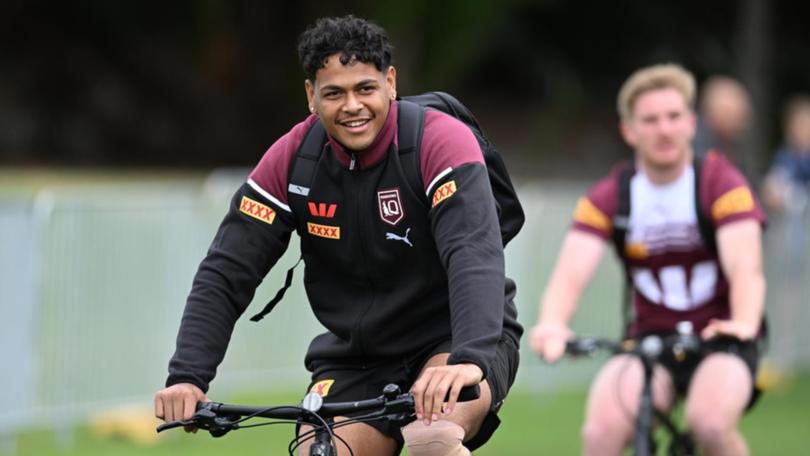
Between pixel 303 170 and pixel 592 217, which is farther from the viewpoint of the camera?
pixel 592 217

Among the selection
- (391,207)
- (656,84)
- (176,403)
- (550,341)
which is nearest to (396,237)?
(391,207)

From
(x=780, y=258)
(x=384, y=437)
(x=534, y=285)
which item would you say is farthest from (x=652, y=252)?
(x=780, y=258)

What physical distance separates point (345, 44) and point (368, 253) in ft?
2.18

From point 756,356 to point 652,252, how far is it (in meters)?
0.64

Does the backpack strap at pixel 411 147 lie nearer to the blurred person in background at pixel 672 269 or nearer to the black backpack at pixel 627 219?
the blurred person in background at pixel 672 269

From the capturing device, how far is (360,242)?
4.99m

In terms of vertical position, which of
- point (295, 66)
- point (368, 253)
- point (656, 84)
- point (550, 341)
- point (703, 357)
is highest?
point (295, 66)

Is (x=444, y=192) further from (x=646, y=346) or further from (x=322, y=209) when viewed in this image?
(x=646, y=346)

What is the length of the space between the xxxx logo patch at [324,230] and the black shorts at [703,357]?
85.1 inches

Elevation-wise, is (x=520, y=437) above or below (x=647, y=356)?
below

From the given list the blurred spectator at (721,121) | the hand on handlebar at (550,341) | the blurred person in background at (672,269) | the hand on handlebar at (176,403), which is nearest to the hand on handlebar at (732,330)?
the blurred person in background at (672,269)

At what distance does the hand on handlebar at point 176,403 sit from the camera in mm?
4703

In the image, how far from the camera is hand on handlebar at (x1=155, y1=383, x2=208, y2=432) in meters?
4.70

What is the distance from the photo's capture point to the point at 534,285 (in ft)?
41.5
